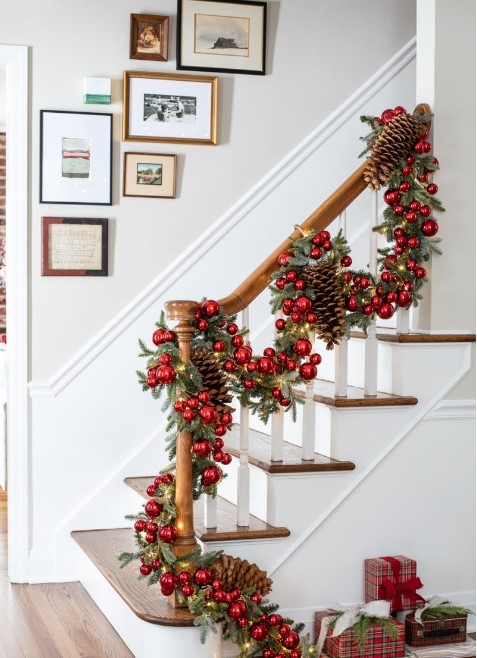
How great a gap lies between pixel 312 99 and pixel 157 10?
818 mm

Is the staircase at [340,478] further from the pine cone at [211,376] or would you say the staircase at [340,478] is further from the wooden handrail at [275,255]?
the pine cone at [211,376]

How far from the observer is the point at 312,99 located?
452 centimetres

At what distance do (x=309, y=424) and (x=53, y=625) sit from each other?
3.96ft

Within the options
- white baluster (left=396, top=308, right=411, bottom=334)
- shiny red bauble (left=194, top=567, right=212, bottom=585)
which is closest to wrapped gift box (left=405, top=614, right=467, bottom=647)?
shiny red bauble (left=194, top=567, right=212, bottom=585)

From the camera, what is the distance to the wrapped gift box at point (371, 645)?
10.4 feet

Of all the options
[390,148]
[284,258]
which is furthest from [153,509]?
[390,148]

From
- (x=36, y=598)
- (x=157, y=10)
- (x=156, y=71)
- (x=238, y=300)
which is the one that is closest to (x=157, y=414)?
(x=36, y=598)

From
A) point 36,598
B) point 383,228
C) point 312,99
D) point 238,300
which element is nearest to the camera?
point 238,300

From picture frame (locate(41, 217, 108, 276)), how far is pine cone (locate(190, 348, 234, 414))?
4.22 ft

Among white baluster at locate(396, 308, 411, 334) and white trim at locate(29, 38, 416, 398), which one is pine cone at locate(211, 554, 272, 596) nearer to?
white baluster at locate(396, 308, 411, 334)

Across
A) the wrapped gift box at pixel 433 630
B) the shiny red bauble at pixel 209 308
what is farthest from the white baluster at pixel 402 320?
the wrapped gift box at pixel 433 630

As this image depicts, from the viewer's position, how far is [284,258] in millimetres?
3285

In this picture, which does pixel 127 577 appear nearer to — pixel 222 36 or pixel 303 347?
pixel 303 347

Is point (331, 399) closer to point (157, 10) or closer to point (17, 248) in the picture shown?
point (17, 248)
